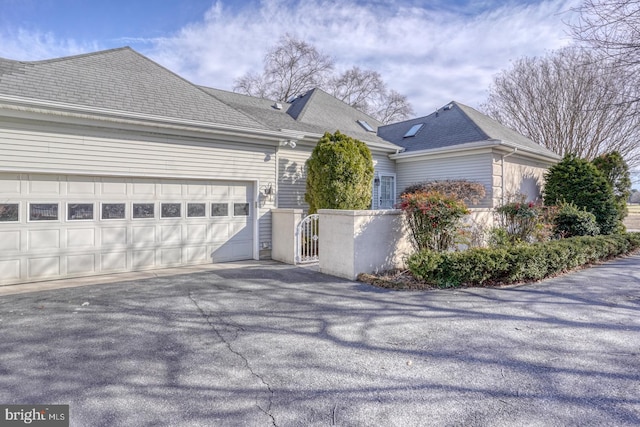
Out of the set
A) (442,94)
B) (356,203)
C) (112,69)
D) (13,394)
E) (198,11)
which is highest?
(442,94)

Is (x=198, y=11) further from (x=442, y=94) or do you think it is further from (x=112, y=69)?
(x=442, y=94)

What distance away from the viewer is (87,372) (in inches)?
123

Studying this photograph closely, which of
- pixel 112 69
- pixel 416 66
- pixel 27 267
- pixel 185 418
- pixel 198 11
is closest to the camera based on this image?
pixel 185 418

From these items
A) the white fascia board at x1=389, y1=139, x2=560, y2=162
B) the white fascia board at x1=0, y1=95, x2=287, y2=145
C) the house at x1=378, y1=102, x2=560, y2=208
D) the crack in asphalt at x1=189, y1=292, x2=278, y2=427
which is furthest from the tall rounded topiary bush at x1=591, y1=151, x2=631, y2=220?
the crack in asphalt at x1=189, y1=292, x2=278, y2=427

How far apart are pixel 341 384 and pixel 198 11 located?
11713 mm

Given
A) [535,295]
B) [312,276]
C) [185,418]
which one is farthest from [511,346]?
[312,276]

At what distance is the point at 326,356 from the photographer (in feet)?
11.3

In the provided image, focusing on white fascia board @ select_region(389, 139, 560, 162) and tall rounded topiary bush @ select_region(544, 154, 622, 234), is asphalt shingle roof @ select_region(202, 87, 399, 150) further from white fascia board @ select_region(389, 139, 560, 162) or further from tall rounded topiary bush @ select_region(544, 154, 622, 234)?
tall rounded topiary bush @ select_region(544, 154, 622, 234)

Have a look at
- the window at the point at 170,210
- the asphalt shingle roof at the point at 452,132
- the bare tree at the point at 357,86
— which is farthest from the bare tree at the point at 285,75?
the window at the point at 170,210

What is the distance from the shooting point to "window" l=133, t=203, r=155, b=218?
7570 mm

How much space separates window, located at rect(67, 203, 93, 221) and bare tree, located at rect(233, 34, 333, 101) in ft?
63.2

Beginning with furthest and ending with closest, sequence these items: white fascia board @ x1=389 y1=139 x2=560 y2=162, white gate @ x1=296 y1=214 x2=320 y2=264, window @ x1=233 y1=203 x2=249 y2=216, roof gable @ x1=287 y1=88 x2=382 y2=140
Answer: roof gable @ x1=287 y1=88 x2=382 y2=140, white fascia board @ x1=389 y1=139 x2=560 y2=162, window @ x1=233 y1=203 x2=249 y2=216, white gate @ x1=296 y1=214 x2=320 y2=264

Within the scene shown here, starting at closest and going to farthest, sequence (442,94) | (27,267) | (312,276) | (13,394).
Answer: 1. (13,394)
2. (27,267)
3. (312,276)
4. (442,94)

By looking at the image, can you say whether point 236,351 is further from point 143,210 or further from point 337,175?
point 337,175
